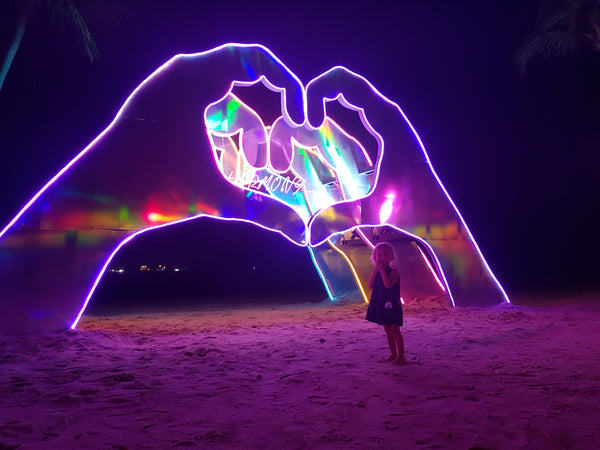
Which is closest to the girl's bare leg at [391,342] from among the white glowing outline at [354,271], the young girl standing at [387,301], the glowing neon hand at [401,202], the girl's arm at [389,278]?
the young girl standing at [387,301]

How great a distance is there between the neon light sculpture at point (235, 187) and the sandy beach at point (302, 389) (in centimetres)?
121

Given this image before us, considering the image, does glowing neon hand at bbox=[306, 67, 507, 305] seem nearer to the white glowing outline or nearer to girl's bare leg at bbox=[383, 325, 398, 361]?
the white glowing outline

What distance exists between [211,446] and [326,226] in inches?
295

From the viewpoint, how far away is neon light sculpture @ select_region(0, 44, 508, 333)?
7020 mm

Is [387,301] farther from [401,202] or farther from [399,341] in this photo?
[401,202]

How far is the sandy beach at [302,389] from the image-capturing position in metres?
2.78

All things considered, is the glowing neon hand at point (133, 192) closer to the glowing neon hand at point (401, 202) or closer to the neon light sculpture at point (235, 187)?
the neon light sculpture at point (235, 187)

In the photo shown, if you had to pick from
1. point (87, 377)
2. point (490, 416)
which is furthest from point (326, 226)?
point (490, 416)

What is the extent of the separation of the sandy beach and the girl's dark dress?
49 centimetres

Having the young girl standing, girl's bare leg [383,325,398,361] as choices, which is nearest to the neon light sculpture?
the young girl standing

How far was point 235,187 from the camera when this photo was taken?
337 inches

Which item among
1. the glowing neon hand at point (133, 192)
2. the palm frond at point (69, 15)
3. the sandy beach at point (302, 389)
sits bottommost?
the sandy beach at point (302, 389)

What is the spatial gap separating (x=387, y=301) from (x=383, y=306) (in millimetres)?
70

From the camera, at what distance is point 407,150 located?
11023mm
